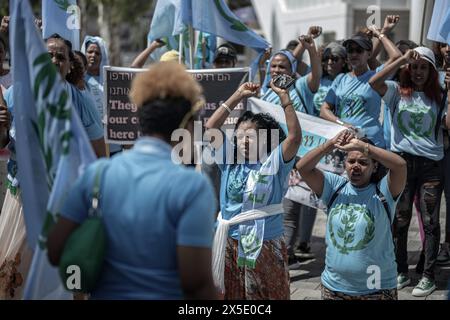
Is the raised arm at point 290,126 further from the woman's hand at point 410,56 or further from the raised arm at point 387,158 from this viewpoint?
the woman's hand at point 410,56

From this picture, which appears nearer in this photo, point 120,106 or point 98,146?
point 98,146

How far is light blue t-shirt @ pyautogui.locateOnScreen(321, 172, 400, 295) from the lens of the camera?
4.42 m

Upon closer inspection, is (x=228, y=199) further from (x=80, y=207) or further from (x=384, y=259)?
(x=80, y=207)

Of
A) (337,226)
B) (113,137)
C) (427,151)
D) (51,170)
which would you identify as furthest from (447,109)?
(51,170)

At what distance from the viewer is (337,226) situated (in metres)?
4.51

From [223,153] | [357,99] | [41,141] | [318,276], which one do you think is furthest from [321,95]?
[41,141]

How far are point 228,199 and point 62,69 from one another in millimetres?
1377

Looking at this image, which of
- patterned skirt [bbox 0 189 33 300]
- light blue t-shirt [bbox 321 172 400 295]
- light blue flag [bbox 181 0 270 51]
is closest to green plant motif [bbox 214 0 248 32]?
light blue flag [bbox 181 0 270 51]

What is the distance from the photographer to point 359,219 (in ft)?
14.6

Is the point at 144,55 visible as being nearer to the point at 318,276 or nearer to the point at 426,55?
the point at 318,276

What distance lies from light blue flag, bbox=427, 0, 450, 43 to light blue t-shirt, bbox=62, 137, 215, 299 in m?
3.35

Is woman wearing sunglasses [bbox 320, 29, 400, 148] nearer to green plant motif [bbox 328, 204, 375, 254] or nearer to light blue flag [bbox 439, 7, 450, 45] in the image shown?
light blue flag [bbox 439, 7, 450, 45]

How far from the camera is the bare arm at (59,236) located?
9.40 ft

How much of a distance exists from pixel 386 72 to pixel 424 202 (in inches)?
42.8
